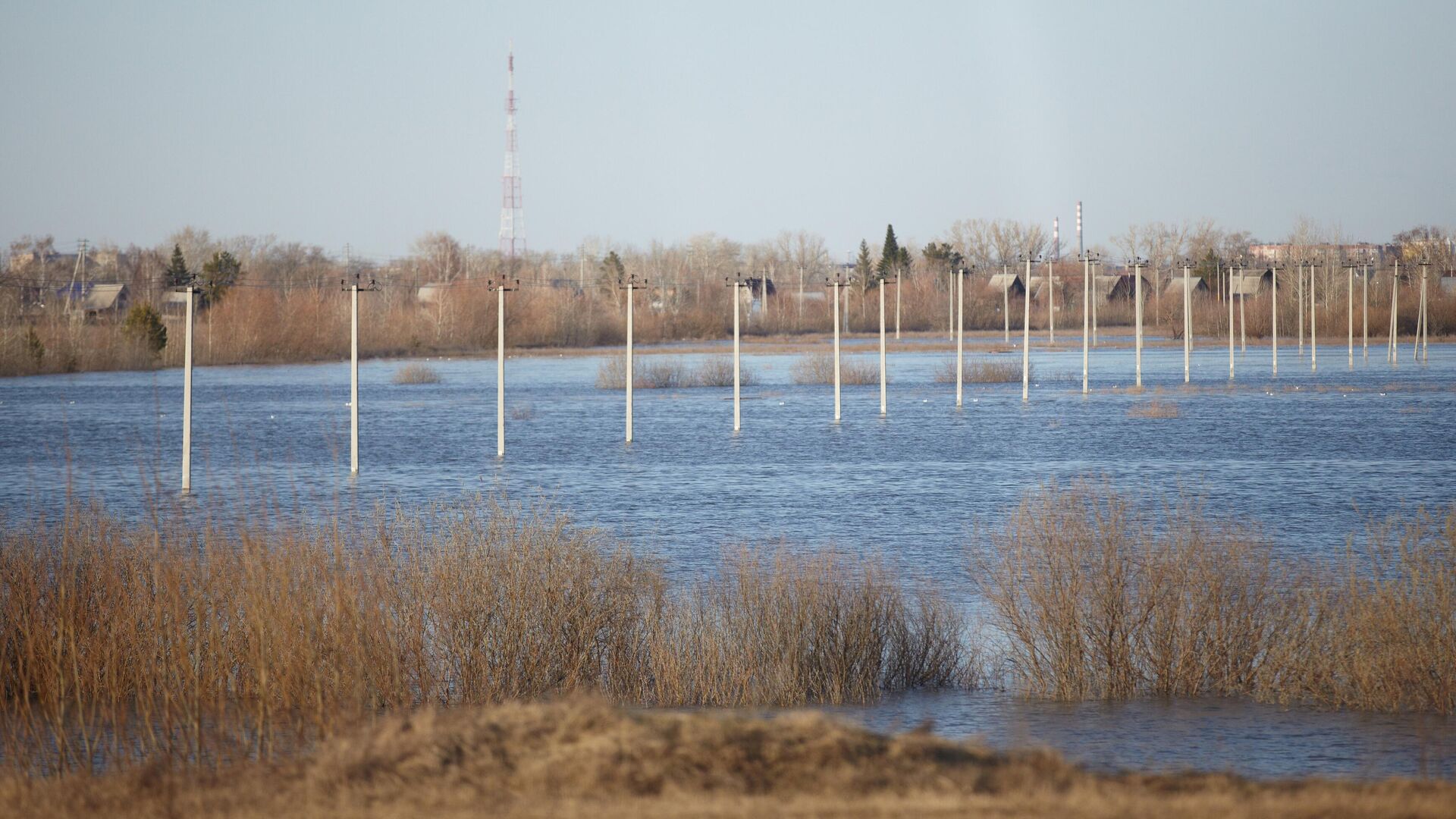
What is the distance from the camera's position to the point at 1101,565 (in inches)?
460

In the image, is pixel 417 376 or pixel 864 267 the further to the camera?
pixel 864 267

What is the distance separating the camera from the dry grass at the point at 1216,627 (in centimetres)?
1059

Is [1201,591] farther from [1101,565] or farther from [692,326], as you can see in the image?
[692,326]

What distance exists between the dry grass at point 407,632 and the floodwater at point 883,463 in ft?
2.27

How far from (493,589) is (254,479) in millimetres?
19789

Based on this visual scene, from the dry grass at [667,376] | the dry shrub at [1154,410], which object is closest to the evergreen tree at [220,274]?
the dry grass at [667,376]

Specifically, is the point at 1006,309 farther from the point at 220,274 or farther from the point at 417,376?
the point at 220,274

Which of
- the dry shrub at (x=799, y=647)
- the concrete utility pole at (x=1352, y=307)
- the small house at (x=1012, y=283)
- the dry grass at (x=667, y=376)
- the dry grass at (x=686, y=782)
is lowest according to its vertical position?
the dry shrub at (x=799, y=647)

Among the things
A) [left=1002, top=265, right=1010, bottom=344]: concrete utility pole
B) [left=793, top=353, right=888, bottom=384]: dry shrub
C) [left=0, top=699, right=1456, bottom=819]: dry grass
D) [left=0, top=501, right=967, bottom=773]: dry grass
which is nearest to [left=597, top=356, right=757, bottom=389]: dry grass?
[left=793, top=353, right=888, bottom=384]: dry shrub

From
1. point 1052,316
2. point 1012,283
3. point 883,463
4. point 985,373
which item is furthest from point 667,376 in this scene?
point 1012,283

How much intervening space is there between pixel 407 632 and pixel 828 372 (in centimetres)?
5482

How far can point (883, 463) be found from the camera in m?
31.7

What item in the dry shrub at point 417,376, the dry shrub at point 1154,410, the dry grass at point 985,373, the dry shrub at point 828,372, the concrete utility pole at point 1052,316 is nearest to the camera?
the dry shrub at point 1154,410

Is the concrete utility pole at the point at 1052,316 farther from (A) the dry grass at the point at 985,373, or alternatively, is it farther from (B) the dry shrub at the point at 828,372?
(B) the dry shrub at the point at 828,372
